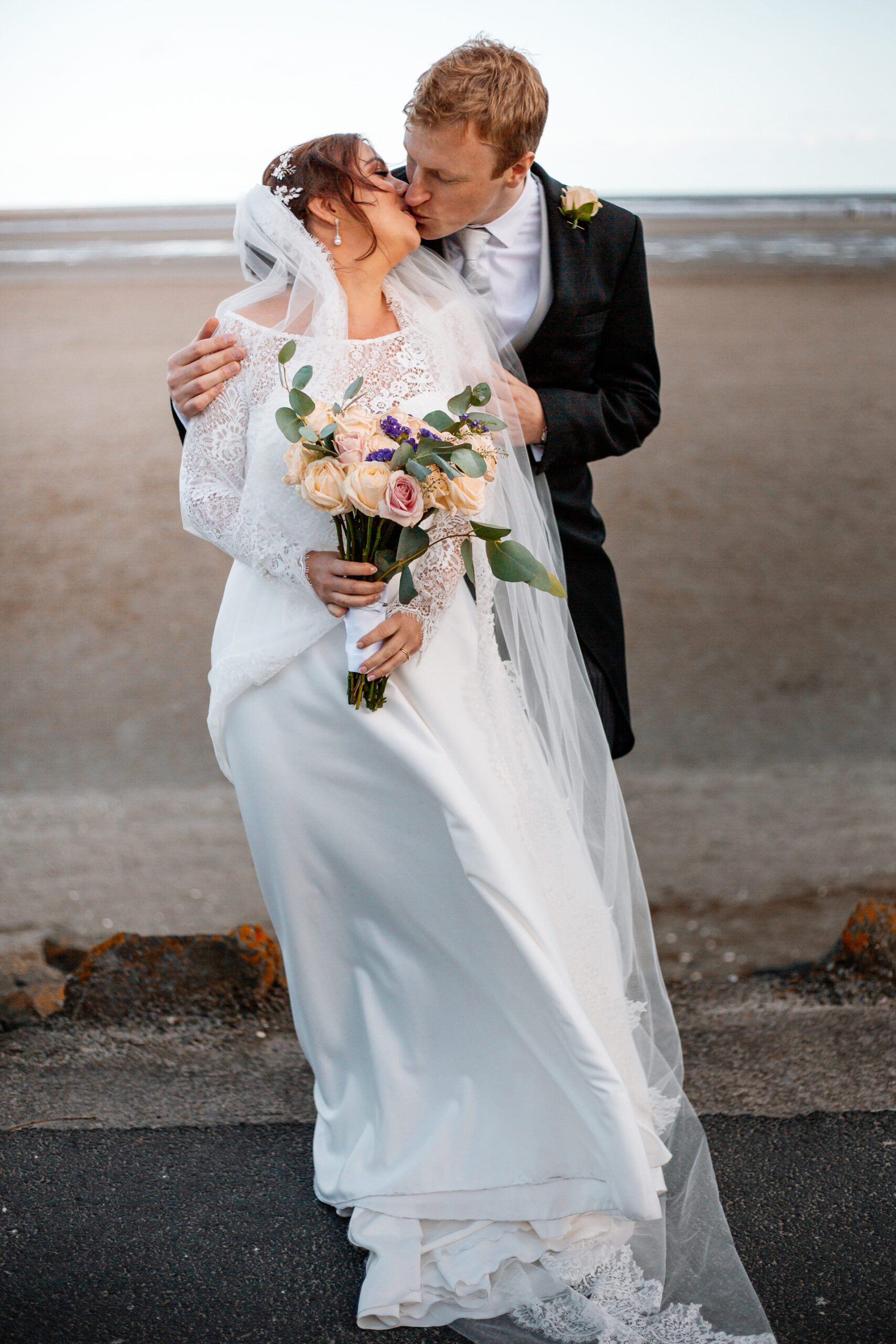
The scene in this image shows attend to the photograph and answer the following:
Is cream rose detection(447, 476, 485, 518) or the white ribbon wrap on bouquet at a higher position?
cream rose detection(447, 476, 485, 518)

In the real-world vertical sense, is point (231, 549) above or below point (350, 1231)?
above

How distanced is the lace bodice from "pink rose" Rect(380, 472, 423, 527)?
0.26 m

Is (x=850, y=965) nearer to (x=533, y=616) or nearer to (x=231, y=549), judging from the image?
(x=533, y=616)

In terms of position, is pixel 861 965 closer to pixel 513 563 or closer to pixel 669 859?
pixel 669 859

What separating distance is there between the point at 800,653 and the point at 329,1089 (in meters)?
6.04

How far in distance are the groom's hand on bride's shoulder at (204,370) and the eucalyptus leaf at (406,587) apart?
0.55 metres

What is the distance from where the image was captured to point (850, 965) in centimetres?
336

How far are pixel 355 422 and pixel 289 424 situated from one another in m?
0.12

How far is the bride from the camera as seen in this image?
2160mm

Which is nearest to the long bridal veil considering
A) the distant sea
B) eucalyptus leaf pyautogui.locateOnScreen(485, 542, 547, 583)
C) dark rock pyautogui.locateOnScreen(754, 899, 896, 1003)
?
eucalyptus leaf pyautogui.locateOnScreen(485, 542, 547, 583)

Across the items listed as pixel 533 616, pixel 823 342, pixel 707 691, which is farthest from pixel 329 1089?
pixel 823 342

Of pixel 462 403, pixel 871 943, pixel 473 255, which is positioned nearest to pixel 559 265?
pixel 473 255

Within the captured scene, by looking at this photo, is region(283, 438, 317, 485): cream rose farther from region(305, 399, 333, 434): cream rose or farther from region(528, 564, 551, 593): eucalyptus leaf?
region(528, 564, 551, 593): eucalyptus leaf

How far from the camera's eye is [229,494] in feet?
7.50
